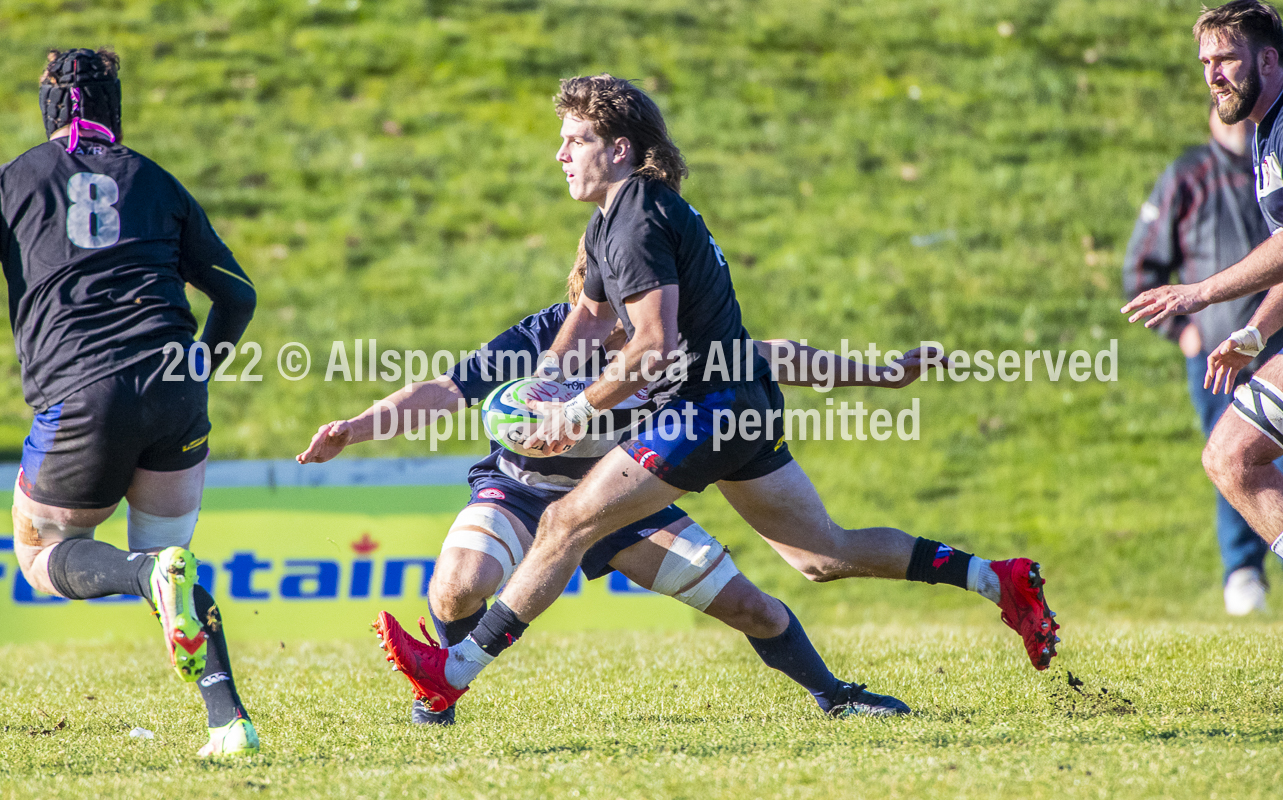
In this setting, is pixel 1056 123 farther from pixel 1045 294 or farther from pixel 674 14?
pixel 674 14

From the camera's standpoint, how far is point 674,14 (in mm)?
14016

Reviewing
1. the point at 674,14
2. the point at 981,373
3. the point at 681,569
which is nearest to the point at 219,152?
the point at 674,14

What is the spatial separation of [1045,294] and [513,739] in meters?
8.73

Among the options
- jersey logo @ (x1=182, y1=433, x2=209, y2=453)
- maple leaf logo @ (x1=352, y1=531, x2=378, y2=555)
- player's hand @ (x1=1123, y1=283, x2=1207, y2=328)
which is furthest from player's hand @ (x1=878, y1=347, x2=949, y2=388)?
maple leaf logo @ (x1=352, y1=531, x2=378, y2=555)

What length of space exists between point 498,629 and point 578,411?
74 cm

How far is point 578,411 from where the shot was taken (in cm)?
401

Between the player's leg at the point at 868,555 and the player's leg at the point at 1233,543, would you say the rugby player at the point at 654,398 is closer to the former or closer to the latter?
the player's leg at the point at 868,555

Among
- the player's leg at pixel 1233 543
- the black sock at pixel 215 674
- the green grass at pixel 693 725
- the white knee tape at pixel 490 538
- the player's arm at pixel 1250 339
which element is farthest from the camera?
the player's leg at pixel 1233 543

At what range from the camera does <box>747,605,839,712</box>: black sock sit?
455 cm

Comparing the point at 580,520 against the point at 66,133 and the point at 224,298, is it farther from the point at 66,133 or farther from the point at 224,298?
the point at 66,133

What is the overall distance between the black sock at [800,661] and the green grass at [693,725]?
0.12 m

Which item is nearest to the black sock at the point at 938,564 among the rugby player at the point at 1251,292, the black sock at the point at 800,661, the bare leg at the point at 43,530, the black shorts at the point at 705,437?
the black sock at the point at 800,661

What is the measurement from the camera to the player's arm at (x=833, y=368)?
4695 millimetres

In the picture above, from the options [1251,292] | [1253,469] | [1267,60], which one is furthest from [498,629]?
[1267,60]
